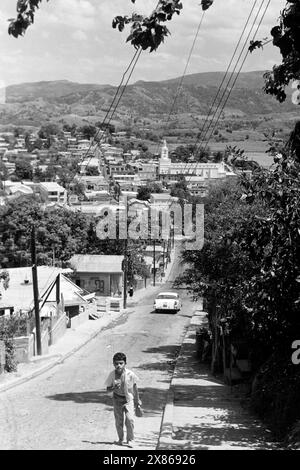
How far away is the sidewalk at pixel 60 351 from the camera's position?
1766cm

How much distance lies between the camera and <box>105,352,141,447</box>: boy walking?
31.3 feet

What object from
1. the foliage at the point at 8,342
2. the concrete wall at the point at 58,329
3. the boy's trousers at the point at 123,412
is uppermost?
the boy's trousers at the point at 123,412

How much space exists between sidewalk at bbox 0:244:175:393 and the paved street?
29cm

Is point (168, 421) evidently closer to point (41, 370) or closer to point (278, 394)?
point (278, 394)

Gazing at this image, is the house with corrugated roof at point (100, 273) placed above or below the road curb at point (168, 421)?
below

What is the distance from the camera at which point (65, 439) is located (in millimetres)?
10523

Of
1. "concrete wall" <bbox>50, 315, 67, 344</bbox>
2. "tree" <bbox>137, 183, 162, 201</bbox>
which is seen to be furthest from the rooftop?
"tree" <bbox>137, 183, 162, 201</bbox>

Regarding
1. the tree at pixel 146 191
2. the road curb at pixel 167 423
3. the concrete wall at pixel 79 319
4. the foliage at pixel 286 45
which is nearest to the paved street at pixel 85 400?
the road curb at pixel 167 423

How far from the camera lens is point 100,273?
183ft

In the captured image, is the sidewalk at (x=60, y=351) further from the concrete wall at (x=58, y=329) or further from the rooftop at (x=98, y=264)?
the rooftop at (x=98, y=264)

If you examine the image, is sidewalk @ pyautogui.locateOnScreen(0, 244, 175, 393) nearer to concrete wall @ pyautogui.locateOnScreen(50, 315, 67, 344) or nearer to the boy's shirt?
concrete wall @ pyautogui.locateOnScreen(50, 315, 67, 344)

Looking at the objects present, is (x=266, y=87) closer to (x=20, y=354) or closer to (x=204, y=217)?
(x=204, y=217)

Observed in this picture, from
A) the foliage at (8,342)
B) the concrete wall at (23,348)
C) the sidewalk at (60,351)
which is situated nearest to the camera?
the sidewalk at (60,351)

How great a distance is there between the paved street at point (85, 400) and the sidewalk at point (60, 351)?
0.95 feet
